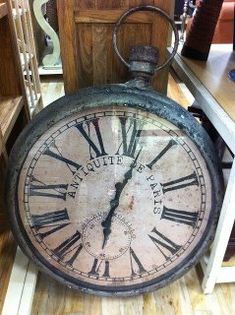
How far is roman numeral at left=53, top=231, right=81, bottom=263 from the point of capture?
0.82 meters

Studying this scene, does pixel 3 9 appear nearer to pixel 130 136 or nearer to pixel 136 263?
pixel 130 136

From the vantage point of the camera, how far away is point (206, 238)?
80cm

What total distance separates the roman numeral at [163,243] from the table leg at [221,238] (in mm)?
95

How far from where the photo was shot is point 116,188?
77cm

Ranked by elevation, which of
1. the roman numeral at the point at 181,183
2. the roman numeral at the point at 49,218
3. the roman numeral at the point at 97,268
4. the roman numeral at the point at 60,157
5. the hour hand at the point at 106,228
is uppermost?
the roman numeral at the point at 60,157

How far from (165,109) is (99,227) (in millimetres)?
315

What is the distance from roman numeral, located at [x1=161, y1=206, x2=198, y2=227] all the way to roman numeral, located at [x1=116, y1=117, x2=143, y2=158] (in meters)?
0.16

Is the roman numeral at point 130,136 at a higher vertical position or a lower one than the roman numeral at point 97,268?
higher

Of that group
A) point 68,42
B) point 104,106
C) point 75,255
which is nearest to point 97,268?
point 75,255

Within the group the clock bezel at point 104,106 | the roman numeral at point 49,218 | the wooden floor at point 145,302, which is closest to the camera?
the clock bezel at point 104,106

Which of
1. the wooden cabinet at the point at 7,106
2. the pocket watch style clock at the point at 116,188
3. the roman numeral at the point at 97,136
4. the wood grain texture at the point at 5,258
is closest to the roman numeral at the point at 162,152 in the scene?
the pocket watch style clock at the point at 116,188

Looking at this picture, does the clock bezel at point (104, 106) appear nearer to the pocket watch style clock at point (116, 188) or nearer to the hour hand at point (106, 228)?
the pocket watch style clock at point (116, 188)

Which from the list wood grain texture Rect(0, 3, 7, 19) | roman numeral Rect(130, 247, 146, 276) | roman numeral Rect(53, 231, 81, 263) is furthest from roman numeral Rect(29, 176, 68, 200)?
wood grain texture Rect(0, 3, 7, 19)

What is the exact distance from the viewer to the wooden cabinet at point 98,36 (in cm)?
74
